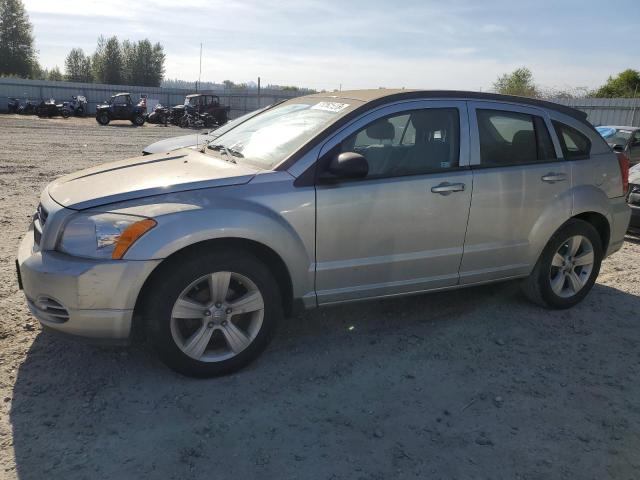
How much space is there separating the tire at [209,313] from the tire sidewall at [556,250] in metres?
2.31

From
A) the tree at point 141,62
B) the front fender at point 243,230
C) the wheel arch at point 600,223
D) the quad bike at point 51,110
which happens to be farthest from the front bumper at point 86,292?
the tree at point 141,62

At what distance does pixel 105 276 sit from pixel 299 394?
1292 mm

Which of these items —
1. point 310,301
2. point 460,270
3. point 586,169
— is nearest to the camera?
point 310,301

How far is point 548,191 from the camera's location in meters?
4.22

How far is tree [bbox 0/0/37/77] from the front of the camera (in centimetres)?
6366

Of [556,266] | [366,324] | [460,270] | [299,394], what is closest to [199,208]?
[299,394]

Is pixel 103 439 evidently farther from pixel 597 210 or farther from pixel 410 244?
pixel 597 210

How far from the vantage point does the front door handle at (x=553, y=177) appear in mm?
4198

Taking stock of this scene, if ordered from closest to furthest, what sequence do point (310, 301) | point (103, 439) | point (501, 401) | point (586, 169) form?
point (103, 439)
point (501, 401)
point (310, 301)
point (586, 169)

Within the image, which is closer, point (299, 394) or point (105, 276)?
point (105, 276)

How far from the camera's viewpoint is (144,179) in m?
3.40

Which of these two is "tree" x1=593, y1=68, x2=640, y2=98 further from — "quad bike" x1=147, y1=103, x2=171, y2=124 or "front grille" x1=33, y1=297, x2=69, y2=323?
"front grille" x1=33, y1=297, x2=69, y2=323

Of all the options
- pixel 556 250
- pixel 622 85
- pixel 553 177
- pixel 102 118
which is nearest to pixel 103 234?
pixel 553 177

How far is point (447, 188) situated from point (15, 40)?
245 ft
